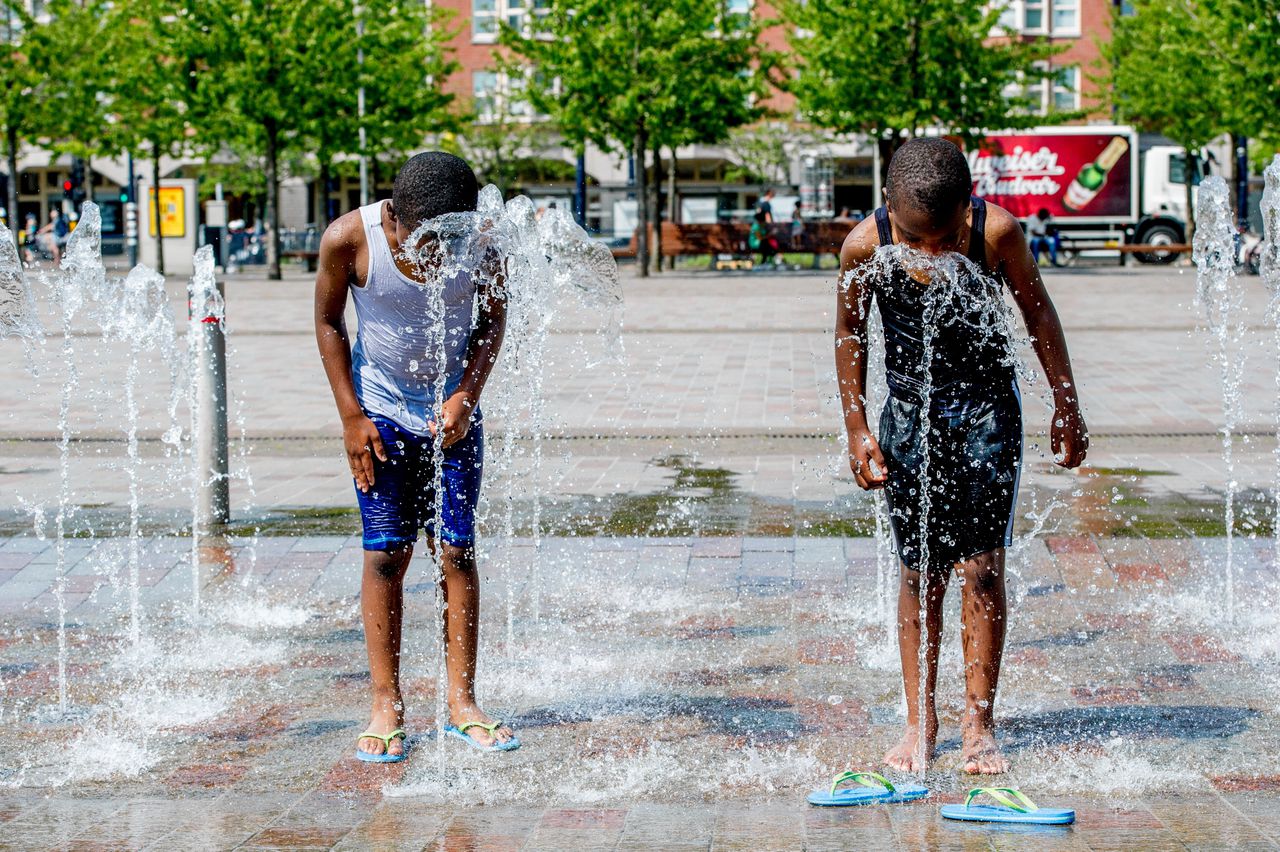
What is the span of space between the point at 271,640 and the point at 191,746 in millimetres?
1211

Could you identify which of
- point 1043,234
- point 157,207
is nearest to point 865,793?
point 157,207

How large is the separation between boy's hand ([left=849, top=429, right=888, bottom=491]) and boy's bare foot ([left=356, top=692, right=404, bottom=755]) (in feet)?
4.40

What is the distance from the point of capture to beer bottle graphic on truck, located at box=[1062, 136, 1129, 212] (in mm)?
41312

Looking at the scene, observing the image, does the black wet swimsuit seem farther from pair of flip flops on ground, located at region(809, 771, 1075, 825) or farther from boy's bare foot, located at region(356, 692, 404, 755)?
boy's bare foot, located at region(356, 692, 404, 755)

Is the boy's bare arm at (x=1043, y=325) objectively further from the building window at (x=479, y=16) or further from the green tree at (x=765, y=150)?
the building window at (x=479, y=16)

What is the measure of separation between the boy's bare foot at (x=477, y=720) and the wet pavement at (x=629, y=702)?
70 mm

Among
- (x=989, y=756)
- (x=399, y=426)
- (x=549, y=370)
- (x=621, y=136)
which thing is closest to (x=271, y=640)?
(x=399, y=426)

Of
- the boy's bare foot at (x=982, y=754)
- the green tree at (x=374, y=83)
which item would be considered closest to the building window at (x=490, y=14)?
the green tree at (x=374, y=83)

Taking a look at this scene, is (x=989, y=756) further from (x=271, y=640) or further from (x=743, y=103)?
(x=743, y=103)

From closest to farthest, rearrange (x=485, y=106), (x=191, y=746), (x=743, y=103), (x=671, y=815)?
1. (x=671, y=815)
2. (x=191, y=746)
3. (x=743, y=103)
4. (x=485, y=106)

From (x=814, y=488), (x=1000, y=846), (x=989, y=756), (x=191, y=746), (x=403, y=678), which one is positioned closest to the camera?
(x=1000, y=846)

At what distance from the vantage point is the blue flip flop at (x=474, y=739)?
14.6 feet

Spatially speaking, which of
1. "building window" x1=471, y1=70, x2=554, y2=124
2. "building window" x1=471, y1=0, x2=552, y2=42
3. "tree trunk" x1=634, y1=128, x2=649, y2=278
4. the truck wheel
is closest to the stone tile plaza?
"tree trunk" x1=634, y1=128, x2=649, y2=278

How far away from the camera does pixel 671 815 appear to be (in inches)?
154
